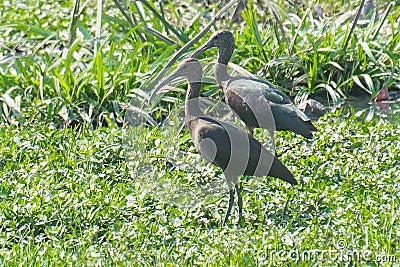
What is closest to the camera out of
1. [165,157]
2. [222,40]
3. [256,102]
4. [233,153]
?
[233,153]

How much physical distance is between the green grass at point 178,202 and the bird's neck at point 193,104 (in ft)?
1.85

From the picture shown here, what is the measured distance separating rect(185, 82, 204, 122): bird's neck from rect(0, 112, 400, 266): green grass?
565 millimetres

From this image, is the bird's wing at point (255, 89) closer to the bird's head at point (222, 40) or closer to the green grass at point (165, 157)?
the bird's head at point (222, 40)

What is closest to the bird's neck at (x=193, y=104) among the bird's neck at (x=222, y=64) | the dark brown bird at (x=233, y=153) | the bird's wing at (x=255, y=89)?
the dark brown bird at (x=233, y=153)

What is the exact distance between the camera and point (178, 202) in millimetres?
5641

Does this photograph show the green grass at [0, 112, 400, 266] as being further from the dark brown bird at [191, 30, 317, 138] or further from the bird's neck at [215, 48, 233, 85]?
the bird's neck at [215, 48, 233, 85]

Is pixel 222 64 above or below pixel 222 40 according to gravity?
below

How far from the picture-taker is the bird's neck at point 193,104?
5.43 m

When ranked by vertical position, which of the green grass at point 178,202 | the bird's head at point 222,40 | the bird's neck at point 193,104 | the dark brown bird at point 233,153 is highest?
the bird's head at point 222,40

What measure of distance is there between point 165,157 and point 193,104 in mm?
912

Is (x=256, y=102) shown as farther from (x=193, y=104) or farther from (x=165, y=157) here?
(x=165, y=157)

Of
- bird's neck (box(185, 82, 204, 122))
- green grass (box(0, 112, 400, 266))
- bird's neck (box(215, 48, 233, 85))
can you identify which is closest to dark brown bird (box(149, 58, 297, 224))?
bird's neck (box(185, 82, 204, 122))

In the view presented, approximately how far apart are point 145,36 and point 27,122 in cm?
149

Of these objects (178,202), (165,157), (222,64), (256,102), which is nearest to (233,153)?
(178,202)
